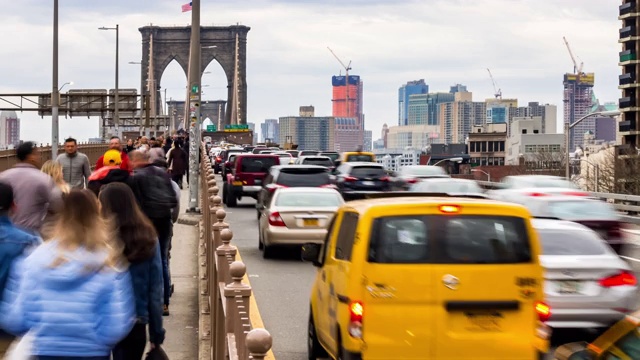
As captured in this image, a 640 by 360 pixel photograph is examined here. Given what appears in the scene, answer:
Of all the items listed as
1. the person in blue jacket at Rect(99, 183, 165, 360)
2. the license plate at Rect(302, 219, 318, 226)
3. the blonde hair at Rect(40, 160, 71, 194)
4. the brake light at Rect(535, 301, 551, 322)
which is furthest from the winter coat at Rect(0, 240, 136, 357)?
the license plate at Rect(302, 219, 318, 226)

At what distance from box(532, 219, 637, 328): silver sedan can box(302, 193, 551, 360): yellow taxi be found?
10.7 feet

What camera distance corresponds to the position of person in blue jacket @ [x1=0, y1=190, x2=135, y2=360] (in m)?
5.70

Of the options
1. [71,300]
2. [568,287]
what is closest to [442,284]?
[71,300]

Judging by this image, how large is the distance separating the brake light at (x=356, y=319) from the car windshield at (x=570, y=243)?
4442 millimetres

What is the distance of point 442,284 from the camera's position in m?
8.68

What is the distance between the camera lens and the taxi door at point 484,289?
8648mm

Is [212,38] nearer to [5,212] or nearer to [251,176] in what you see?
[251,176]

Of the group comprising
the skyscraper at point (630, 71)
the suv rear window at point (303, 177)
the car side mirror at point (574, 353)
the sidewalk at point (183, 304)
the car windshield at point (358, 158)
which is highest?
the skyscraper at point (630, 71)

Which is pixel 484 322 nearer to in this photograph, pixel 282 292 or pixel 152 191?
pixel 152 191

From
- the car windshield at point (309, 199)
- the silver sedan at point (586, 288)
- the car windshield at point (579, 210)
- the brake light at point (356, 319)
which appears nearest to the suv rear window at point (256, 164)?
the car windshield at point (309, 199)

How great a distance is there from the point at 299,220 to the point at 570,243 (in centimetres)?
903

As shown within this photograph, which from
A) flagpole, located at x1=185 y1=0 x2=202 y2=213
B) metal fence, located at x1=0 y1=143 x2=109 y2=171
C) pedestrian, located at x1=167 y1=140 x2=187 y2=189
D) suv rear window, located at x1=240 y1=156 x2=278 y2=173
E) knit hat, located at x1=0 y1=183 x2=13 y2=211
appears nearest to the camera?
knit hat, located at x1=0 y1=183 x2=13 y2=211

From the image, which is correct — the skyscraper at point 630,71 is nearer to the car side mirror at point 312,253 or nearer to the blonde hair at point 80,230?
the car side mirror at point 312,253

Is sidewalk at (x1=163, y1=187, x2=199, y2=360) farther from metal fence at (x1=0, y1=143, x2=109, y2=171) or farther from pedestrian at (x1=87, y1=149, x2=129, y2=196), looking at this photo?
metal fence at (x1=0, y1=143, x2=109, y2=171)
